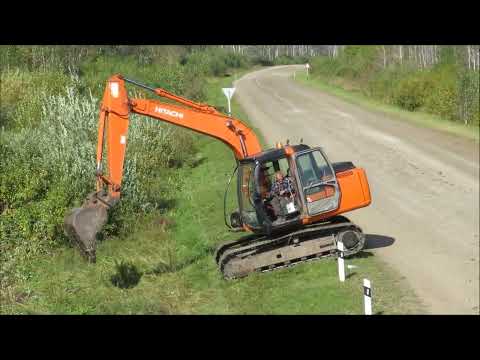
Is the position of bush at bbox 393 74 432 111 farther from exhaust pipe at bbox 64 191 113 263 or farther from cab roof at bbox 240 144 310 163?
exhaust pipe at bbox 64 191 113 263

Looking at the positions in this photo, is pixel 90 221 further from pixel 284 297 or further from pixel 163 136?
pixel 163 136

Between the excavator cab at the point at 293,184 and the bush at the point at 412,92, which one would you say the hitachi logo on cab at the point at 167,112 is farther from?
the bush at the point at 412,92

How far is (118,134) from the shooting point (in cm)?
1365

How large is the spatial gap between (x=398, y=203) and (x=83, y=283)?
9798 mm

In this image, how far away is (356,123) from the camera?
35.4 m

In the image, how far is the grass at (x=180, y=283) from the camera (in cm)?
1221

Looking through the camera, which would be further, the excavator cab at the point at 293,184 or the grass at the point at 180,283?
the excavator cab at the point at 293,184

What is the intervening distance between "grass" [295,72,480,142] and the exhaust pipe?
67.7ft

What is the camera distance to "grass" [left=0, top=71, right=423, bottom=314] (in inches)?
481

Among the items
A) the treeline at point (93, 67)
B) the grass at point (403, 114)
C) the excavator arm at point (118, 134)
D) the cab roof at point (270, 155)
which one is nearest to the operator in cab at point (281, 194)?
the cab roof at point (270, 155)

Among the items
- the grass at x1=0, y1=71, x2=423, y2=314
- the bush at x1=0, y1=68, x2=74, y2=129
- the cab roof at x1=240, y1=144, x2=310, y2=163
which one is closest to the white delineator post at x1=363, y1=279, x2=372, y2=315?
the grass at x1=0, y1=71, x2=423, y2=314

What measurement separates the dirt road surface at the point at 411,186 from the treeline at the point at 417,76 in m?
2.70

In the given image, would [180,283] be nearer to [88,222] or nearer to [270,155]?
[88,222]

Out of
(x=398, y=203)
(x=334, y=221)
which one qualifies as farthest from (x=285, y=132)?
(x=334, y=221)
